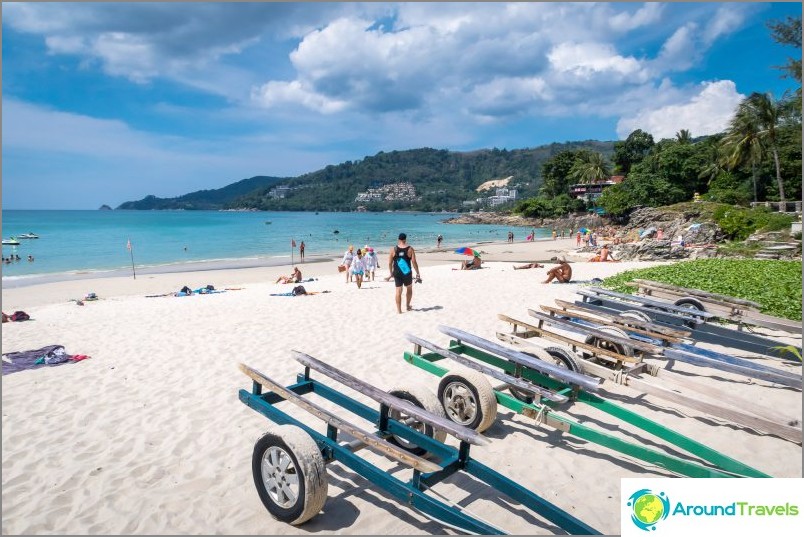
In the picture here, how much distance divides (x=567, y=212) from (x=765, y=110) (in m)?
45.9

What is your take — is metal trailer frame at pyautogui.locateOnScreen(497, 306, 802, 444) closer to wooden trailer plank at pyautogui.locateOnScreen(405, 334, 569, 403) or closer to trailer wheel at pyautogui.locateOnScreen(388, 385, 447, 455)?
wooden trailer plank at pyautogui.locateOnScreen(405, 334, 569, 403)

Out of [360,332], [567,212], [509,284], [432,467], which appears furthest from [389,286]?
[567,212]

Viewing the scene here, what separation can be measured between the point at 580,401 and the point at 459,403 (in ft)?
4.65

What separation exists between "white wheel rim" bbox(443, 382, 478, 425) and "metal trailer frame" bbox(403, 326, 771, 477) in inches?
8.4

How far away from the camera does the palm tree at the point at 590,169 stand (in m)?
80.4

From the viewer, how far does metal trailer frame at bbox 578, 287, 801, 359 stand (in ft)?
25.0

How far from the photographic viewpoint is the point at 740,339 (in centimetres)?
781

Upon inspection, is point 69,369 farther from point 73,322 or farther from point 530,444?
point 530,444

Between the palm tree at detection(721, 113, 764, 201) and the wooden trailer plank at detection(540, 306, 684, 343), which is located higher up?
the palm tree at detection(721, 113, 764, 201)

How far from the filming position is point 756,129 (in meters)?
40.6

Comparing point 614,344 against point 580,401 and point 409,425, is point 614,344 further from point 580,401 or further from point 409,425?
point 409,425

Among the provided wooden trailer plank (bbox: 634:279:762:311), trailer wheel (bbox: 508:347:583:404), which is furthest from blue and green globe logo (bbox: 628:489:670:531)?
wooden trailer plank (bbox: 634:279:762:311)

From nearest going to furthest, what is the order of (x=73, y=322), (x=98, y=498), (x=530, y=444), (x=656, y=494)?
(x=656, y=494) < (x=98, y=498) < (x=530, y=444) < (x=73, y=322)

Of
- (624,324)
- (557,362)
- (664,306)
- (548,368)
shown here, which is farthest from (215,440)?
(664,306)
